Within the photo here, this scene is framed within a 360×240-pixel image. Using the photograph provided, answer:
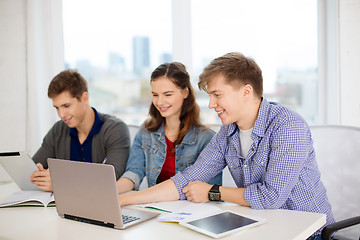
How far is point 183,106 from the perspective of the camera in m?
2.18

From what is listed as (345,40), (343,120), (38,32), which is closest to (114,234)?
(343,120)

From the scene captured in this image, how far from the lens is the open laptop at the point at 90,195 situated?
4.28ft

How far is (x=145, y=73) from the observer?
3.61 metres

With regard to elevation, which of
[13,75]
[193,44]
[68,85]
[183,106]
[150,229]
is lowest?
[150,229]

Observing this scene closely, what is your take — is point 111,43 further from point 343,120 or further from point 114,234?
point 114,234

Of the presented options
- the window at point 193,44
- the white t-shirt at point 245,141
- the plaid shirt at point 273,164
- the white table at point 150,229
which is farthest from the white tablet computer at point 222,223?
the window at point 193,44

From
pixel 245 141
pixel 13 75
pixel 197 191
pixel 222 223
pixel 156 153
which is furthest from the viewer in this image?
pixel 13 75

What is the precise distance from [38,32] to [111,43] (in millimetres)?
629

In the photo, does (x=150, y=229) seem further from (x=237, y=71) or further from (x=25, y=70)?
(x=25, y=70)

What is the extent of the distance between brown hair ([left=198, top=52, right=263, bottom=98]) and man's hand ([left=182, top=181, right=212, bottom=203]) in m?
0.43

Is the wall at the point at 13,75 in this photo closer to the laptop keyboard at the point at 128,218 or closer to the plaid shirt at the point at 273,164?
the plaid shirt at the point at 273,164

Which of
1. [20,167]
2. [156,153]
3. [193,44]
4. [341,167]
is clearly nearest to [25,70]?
[193,44]

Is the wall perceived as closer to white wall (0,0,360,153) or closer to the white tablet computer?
white wall (0,0,360,153)

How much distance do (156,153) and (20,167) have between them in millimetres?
679
